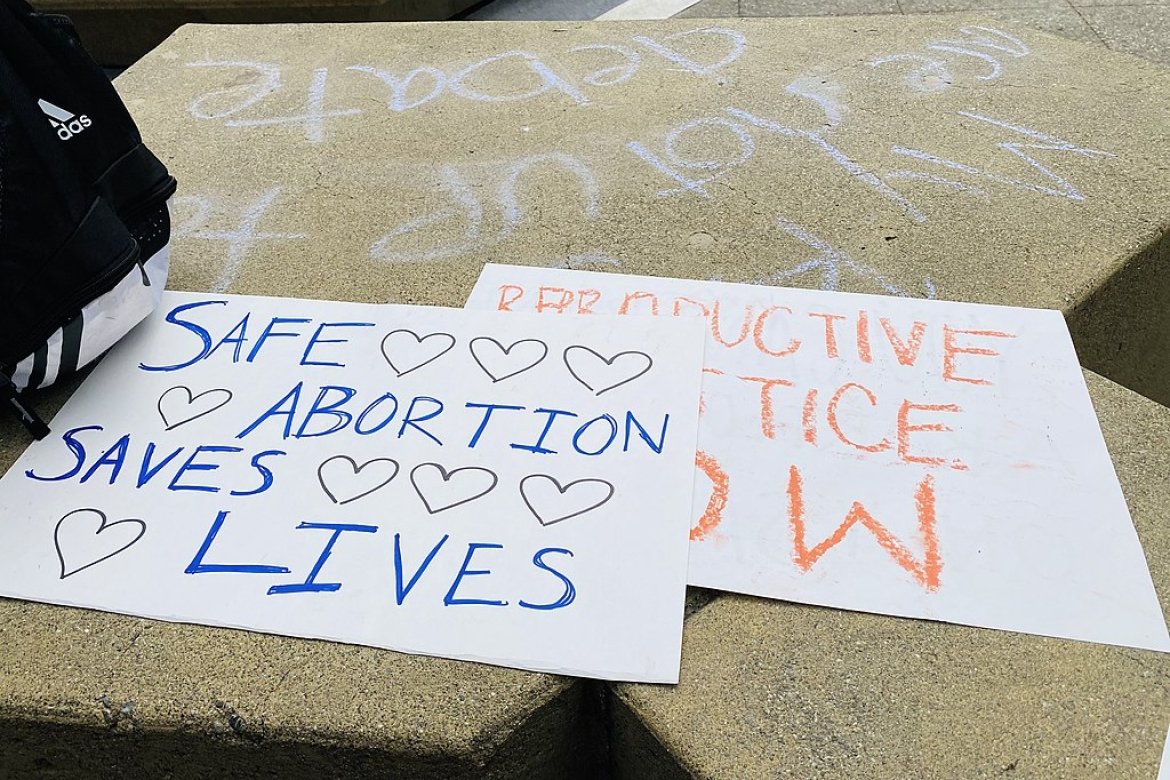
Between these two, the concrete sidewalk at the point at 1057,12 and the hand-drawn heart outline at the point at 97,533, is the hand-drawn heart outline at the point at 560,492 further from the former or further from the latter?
the concrete sidewalk at the point at 1057,12

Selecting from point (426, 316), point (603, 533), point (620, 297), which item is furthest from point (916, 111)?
point (603, 533)

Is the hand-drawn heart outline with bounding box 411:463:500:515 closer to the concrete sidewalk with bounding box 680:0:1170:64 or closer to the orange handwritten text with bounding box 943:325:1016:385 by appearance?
the orange handwritten text with bounding box 943:325:1016:385

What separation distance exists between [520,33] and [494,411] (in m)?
1.44

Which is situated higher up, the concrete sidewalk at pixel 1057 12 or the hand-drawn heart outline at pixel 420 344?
the hand-drawn heart outline at pixel 420 344

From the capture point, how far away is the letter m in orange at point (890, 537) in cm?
98

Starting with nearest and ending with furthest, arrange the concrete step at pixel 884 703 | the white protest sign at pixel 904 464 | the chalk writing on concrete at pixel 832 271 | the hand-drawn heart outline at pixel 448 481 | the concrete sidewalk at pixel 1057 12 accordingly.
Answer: the concrete step at pixel 884 703 < the white protest sign at pixel 904 464 < the hand-drawn heart outline at pixel 448 481 < the chalk writing on concrete at pixel 832 271 < the concrete sidewalk at pixel 1057 12

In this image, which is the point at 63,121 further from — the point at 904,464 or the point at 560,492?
the point at 904,464

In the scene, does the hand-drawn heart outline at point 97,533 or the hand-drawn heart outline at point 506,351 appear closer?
the hand-drawn heart outline at point 97,533

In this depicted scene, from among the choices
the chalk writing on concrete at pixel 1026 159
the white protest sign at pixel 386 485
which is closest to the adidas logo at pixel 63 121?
the white protest sign at pixel 386 485

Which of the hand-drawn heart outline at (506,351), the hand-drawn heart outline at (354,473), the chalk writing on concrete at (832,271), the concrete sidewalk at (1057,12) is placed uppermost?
the hand-drawn heart outline at (506,351)

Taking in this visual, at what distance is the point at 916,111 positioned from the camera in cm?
185

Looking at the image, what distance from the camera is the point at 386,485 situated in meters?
1.10

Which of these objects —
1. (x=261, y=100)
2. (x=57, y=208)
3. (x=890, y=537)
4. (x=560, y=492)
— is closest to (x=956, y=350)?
(x=890, y=537)

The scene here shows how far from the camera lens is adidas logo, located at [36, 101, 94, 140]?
3.91 feet
